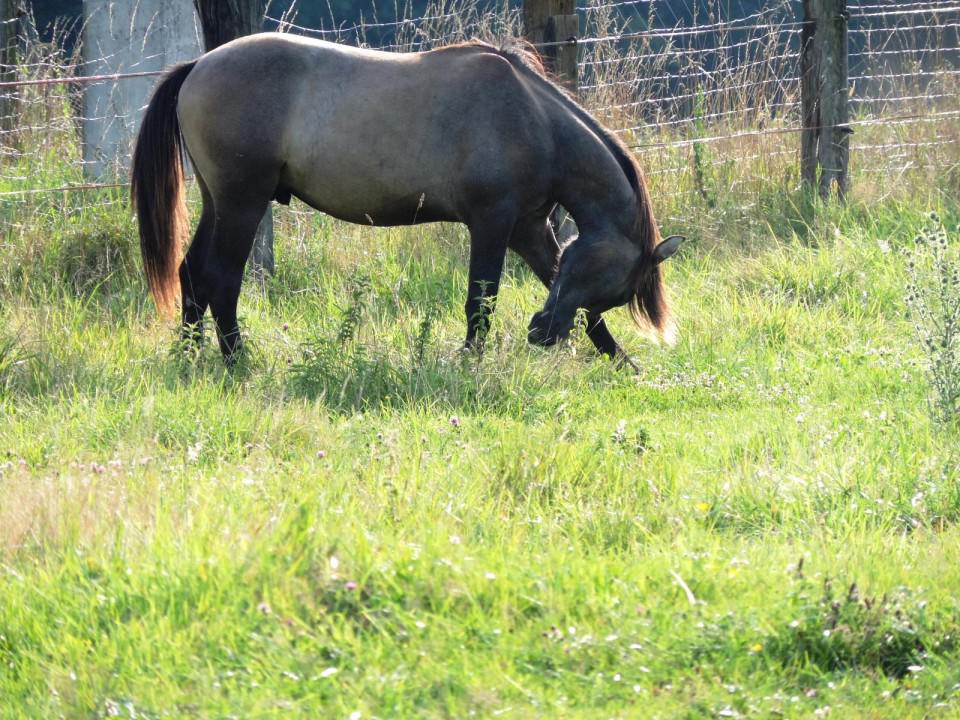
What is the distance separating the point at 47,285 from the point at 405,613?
214 inches

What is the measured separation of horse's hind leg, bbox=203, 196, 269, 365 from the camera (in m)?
6.64

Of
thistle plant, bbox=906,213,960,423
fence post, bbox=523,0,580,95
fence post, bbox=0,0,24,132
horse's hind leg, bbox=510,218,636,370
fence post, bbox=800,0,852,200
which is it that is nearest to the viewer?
thistle plant, bbox=906,213,960,423

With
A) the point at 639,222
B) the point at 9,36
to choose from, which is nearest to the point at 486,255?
the point at 639,222

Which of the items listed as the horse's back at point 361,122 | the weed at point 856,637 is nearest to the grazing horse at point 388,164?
the horse's back at point 361,122

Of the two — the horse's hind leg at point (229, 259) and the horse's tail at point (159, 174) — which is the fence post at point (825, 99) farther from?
the horse's tail at point (159, 174)

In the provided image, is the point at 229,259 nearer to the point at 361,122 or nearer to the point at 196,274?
the point at 196,274

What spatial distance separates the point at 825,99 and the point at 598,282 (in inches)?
160

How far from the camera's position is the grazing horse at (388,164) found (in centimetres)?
658

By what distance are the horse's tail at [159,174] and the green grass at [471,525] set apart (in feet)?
1.73

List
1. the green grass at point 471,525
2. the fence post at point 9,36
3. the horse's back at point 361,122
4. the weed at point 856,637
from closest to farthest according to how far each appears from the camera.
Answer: the green grass at point 471,525 → the weed at point 856,637 → the horse's back at point 361,122 → the fence post at point 9,36

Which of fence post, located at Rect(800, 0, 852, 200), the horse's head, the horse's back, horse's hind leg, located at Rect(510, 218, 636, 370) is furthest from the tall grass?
fence post, located at Rect(800, 0, 852, 200)

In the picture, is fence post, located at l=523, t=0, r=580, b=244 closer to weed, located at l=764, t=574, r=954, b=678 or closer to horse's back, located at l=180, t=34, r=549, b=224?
horse's back, located at l=180, t=34, r=549, b=224

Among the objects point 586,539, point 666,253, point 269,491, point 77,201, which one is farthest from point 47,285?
point 586,539

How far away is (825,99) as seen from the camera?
9.78 meters
